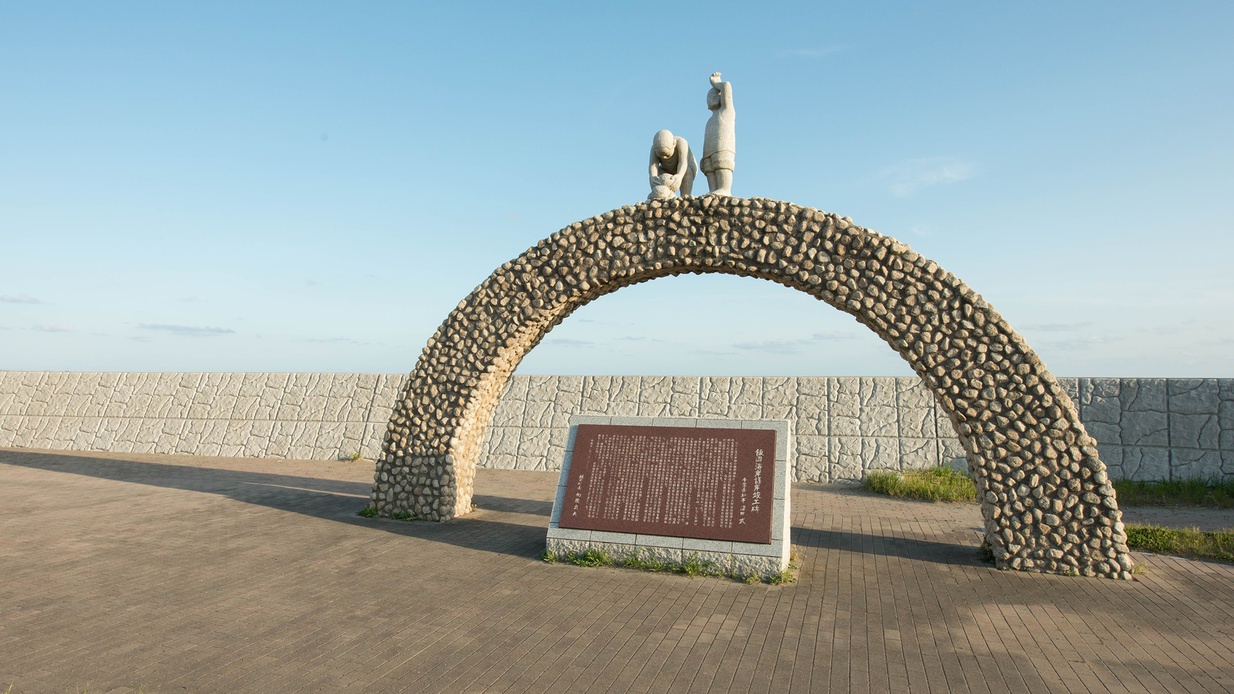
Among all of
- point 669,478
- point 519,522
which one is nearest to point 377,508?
point 519,522

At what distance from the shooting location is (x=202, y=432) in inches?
717

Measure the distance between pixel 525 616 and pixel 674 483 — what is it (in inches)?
93.5

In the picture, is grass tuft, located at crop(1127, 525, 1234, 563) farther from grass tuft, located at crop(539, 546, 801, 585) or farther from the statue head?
the statue head

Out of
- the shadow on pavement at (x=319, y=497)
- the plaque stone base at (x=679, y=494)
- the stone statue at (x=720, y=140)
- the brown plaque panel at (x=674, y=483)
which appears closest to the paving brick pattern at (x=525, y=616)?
the shadow on pavement at (x=319, y=497)

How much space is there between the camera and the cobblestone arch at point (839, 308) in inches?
313

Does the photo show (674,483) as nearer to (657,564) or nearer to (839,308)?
(657,564)

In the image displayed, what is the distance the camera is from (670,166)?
9.71 metres

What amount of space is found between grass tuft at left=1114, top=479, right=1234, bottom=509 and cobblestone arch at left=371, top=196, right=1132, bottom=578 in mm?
5946

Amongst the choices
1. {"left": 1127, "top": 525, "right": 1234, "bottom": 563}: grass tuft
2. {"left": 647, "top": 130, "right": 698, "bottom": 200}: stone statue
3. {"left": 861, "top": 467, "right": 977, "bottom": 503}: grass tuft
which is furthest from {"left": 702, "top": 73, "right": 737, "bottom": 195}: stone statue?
{"left": 861, "top": 467, "right": 977, "bottom": 503}: grass tuft

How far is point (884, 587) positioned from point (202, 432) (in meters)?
16.3

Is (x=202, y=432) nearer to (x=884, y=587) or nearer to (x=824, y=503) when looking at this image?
(x=824, y=503)

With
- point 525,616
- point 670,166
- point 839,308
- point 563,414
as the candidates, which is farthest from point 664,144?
point 563,414

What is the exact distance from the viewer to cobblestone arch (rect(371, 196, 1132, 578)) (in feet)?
26.0

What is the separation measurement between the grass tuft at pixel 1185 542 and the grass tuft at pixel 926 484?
347 centimetres
